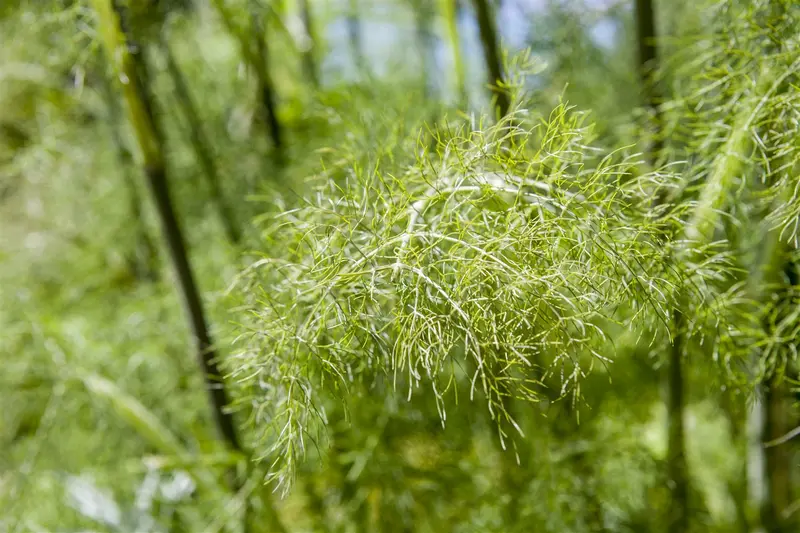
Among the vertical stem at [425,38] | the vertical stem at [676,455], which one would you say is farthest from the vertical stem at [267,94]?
the vertical stem at [676,455]

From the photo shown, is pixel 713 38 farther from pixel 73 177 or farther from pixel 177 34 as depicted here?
pixel 73 177

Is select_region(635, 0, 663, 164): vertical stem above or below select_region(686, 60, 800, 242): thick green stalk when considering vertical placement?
above

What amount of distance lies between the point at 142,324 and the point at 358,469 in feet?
1.56

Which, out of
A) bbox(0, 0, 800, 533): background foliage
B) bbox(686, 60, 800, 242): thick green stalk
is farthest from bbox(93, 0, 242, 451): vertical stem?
bbox(686, 60, 800, 242): thick green stalk

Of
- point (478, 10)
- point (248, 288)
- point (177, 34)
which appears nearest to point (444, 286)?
point (248, 288)

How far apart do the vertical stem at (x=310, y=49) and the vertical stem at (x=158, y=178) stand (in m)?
0.26

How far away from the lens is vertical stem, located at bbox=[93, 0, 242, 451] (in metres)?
0.54

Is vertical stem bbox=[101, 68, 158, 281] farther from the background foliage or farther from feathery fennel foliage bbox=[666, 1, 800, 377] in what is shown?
feathery fennel foliage bbox=[666, 1, 800, 377]

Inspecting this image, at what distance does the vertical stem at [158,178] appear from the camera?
1.78ft

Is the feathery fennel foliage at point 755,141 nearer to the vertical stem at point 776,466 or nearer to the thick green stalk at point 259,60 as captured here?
the vertical stem at point 776,466

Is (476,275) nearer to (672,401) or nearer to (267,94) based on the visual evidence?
(672,401)

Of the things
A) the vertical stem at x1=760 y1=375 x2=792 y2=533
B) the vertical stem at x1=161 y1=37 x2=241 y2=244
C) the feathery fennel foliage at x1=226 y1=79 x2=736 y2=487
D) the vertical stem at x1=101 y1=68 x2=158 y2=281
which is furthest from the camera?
the vertical stem at x1=101 y1=68 x2=158 y2=281

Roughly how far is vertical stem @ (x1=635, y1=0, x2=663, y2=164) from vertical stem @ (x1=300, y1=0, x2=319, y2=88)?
387 mm

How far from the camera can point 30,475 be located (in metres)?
0.81
